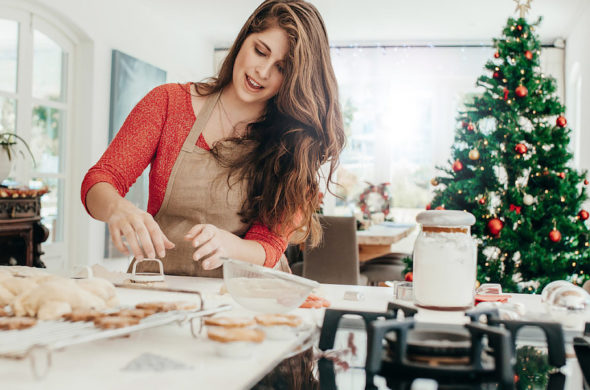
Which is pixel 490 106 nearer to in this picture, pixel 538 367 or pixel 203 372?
pixel 538 367

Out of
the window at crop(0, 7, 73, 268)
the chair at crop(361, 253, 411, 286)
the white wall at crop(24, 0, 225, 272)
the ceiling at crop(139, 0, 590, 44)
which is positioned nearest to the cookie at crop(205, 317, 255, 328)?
the chair at crop(361, 253, 411, 286)

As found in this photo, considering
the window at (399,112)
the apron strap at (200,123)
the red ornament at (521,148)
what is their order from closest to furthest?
the apron strap at (200,123)
the red ornament at (521,148)
the window at (399,112)

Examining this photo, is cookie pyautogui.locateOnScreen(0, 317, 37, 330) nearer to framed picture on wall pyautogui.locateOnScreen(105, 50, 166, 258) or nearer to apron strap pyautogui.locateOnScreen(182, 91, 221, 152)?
apron strap pyautogui.locateOnScreen(182, 91, 221, 152)

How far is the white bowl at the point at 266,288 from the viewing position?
0.77 meters

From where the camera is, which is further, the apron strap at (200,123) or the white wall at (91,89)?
the white wall at (91,89)

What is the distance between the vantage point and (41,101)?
4.93 metres

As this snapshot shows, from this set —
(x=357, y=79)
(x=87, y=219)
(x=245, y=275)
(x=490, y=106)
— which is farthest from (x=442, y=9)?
(x=245, y=275)

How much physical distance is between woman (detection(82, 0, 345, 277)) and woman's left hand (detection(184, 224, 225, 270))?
0.71 ft

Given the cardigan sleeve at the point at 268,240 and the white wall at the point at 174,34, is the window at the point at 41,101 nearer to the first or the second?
the white wall at the point at 174,34

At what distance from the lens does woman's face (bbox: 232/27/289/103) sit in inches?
53.9

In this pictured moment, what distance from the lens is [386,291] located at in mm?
1201

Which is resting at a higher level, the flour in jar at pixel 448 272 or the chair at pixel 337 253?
the flour in jar at pixel 448 272

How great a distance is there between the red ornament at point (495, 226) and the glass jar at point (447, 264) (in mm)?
2752

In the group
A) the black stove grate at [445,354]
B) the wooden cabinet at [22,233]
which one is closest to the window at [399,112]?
the wooden cabinet at [22,233]
